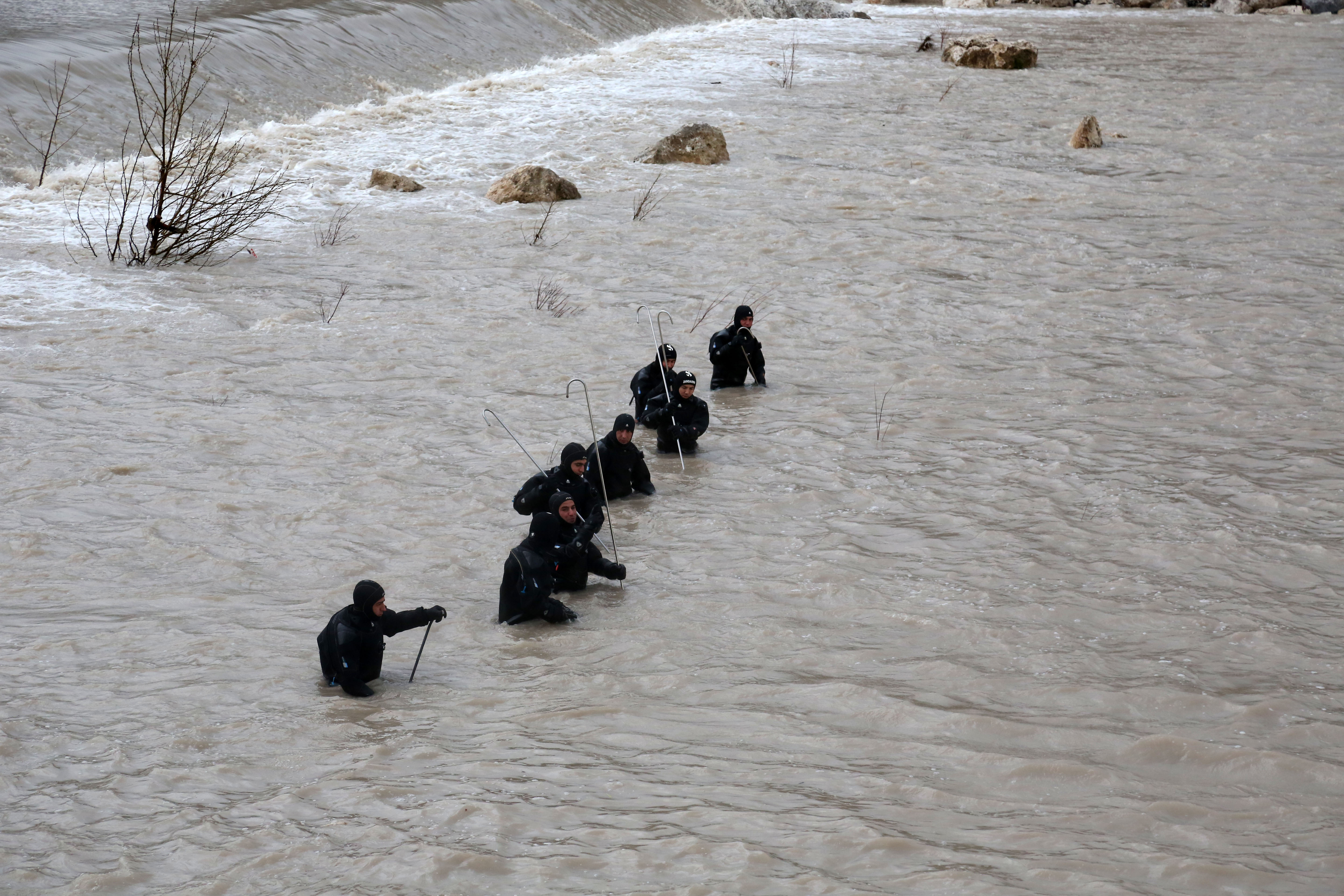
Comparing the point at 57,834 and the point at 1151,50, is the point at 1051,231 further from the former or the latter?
the point at 1151,50

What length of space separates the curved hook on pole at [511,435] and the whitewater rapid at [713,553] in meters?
0.15

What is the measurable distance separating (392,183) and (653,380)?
8601mm

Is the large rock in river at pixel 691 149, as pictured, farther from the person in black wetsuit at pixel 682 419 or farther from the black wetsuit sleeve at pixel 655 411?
the person in black wetsuit at pixel 682 419

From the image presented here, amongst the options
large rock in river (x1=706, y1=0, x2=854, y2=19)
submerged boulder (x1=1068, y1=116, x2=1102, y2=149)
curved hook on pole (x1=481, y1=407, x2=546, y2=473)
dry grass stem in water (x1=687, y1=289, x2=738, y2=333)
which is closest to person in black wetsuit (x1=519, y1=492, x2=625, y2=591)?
curved hook on pole (x1=481, y1=407, x2=546, y2=473)

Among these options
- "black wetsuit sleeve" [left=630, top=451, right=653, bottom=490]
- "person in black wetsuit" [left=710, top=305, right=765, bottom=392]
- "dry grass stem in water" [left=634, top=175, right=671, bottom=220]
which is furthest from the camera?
"dry grass stem in water" [left=634, top=175, right=671, bottom=220]

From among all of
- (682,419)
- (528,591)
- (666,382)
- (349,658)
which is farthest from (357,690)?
(666,382)

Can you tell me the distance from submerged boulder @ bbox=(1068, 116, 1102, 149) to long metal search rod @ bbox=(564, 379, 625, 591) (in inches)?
509

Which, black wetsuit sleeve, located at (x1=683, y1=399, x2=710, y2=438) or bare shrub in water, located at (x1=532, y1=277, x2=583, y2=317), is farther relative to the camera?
bare shrub in water, located at (x1=532, y1=277, x2=583, y2=317)

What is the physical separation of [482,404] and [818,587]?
3.99m

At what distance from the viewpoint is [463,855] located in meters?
4.38

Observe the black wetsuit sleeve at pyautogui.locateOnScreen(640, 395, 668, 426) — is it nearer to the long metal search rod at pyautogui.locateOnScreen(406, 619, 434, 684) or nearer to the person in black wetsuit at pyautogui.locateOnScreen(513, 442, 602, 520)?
the person in black wetsuit at pyautogui.locateOnScreen(513, 442, 602, 520)

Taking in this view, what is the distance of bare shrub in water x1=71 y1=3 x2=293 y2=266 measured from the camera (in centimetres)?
1281

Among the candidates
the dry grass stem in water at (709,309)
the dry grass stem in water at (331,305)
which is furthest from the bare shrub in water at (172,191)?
the dry grass stem in water at (709,309)

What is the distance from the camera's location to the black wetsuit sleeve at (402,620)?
19.1 feet
